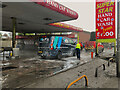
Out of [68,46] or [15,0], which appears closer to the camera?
[15,0]

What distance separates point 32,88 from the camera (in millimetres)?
3465

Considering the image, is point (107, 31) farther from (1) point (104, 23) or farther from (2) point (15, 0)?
(2) point (15, 0)

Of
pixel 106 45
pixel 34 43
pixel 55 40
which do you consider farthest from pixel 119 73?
pixel 106 45

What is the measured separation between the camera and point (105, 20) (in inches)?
392

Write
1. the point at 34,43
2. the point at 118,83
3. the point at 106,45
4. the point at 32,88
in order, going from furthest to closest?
1. the point at 106,45
2. the point at 34,43
3. the point at 118,83
4. the point at 32,88

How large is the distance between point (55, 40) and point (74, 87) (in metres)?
6.23

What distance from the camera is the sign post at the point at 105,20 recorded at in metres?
9.57

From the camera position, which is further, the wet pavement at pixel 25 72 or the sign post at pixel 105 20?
the sign post at pixel 105 20

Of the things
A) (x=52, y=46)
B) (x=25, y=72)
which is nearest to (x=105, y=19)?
(x=52, y=46)

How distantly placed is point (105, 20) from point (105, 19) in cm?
10

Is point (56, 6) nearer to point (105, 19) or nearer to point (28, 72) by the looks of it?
point (105, 19)

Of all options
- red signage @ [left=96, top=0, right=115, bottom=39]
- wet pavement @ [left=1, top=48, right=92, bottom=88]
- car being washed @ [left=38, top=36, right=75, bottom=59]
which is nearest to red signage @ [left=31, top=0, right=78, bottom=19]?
car being washed @ [left=38, top=36, right=75, bottom=59]

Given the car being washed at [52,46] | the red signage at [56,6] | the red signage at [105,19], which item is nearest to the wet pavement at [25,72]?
the car being washed at [52,46]

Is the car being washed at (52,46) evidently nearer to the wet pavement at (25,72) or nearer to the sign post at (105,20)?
the wet pavement at (25,72)
